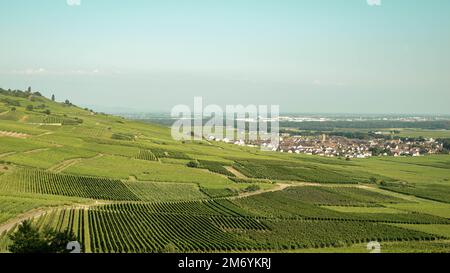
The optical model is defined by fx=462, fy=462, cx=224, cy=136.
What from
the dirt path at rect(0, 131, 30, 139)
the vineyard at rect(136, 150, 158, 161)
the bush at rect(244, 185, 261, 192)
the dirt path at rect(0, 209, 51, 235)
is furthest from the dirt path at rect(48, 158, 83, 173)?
the bush at rect(244, 185, 261, 192)

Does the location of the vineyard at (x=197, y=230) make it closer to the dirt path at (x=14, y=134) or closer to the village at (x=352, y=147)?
the dirt path at (x=14, y=134)

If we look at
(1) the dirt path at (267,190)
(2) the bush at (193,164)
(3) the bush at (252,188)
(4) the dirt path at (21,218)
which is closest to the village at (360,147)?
(2) the bush at (193,164)

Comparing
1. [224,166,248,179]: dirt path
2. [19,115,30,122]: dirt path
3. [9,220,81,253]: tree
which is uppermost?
[19,115,30,122]: dirt path

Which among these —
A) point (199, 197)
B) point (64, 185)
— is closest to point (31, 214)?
point (64, 185)

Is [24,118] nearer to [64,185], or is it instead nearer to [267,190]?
[64,185]

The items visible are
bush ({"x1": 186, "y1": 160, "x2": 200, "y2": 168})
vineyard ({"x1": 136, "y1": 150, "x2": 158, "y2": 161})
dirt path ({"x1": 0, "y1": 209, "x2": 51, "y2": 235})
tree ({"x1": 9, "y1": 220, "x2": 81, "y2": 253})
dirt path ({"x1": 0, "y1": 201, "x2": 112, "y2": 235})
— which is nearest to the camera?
tree ({"x1": 9, "y1": 220, "x2": 81, "y2": 253})

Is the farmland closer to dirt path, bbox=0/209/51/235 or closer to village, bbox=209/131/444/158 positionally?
dirt path, bbox=0/209/51/235
